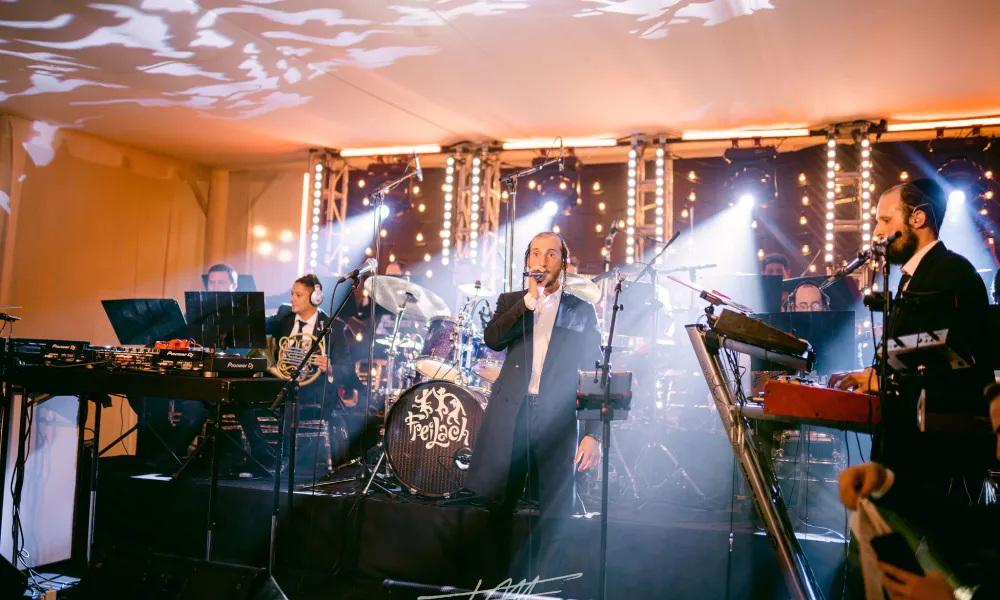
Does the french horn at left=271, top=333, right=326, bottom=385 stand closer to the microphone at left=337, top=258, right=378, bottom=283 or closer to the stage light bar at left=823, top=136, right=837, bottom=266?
the microphone at left=337, top=258, right=378, bottom=283

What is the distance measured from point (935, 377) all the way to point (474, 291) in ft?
11.9

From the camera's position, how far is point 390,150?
32.0 ft

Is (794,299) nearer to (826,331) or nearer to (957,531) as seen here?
(826,331)

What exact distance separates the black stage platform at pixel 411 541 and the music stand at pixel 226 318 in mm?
1145

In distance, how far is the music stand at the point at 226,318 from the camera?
520cm

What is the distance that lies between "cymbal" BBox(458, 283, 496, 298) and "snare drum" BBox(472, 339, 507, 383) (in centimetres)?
47

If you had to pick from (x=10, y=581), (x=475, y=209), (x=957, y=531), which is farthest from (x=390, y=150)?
(x=957, y=531)

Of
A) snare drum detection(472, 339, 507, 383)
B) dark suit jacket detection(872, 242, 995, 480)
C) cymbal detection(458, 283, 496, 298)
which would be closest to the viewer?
dark suit jacket detection(872, 242, 995, 480)

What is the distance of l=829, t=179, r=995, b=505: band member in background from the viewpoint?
266 centimetres

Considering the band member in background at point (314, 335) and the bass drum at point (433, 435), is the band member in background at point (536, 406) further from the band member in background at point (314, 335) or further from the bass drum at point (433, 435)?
the band member in background at point (314, 335)

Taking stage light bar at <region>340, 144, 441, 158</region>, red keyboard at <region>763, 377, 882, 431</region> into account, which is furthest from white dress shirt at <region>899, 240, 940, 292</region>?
stage light bar at <region>340, 144, 441, 158</region>

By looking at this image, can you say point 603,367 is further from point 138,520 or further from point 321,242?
point 321,242

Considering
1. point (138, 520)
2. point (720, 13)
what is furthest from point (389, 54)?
point (138, 520)

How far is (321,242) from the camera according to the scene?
9.80 metres
